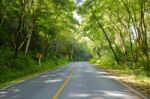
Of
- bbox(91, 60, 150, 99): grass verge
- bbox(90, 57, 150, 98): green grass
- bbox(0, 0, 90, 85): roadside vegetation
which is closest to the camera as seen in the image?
bbox(91, 60, 150, 99): grass verge

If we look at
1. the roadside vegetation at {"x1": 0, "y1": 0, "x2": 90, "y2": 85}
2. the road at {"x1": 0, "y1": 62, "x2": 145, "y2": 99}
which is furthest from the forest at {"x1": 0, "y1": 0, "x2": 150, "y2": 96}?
the road at {"x1": 0, "y1": 62, "x2": 145, "y2": 99}

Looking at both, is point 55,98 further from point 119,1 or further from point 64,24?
point 64,24

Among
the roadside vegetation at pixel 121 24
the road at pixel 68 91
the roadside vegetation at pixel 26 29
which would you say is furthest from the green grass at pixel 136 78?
the roadside vegetation at pixel 26 29

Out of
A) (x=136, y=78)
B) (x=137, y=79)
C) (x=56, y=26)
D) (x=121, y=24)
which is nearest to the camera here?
(x=137, y=79)

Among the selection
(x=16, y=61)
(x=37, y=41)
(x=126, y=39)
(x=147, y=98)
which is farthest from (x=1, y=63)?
(x=126, y=39)

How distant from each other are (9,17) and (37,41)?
43.5 feet

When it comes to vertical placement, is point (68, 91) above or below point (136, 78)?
below

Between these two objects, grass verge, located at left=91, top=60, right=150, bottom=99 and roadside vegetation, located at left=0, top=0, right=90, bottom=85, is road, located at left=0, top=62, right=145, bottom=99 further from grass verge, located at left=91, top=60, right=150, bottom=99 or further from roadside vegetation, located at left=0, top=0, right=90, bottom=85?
roadside vegetation, located at left=0, top=0, right=90, bottom=85

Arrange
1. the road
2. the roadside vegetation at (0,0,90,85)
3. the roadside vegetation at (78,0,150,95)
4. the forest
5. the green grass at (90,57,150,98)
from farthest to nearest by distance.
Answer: the roadside vegetation at (78,0,150,95) < the roadside vegetation at (0,0,90,85) < the forest < the green grass at (90,57,150,98) < the road

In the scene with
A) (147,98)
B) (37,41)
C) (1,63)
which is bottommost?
(147,98)

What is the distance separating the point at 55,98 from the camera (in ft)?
45.0

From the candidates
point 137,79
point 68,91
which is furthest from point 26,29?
point 68,91

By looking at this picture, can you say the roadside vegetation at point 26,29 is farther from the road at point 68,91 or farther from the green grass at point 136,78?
the green grass at point 136,78

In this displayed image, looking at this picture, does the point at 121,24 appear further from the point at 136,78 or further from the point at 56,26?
the point at 136,78
